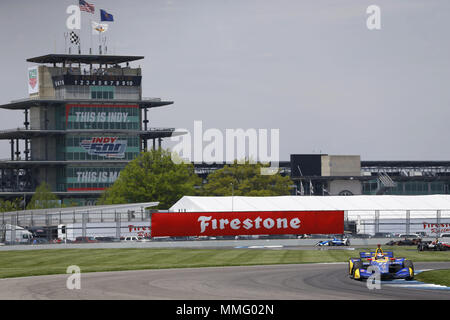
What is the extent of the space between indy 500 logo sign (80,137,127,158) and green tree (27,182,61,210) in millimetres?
10624

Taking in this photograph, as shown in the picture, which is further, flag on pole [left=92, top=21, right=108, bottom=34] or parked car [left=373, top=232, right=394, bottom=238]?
flag on pole [left=92, top=21, right=108, bottom=34]

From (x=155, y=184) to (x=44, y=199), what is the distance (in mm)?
23382

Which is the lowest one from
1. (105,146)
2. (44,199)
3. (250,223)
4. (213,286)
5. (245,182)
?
(44,199)

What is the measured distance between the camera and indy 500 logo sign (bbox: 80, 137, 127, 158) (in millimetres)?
146875

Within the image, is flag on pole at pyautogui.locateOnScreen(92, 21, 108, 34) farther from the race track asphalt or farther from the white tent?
the race track asphalt

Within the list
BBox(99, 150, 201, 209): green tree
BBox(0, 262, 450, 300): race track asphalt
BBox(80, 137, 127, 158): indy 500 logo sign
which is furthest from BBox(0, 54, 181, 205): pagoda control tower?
BBox(0, 262, 450, 300): race track asphalt

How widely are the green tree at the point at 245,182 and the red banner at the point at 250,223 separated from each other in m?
63.3

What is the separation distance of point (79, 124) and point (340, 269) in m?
113

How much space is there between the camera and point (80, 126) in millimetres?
146125

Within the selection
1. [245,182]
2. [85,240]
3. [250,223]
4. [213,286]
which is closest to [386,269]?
[213,286]

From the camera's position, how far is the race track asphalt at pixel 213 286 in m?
26.0

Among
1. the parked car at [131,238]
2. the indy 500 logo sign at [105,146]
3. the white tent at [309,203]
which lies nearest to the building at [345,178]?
the indy 500 logo sign at [105,146]

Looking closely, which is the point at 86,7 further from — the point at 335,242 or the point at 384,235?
the point at 335,242

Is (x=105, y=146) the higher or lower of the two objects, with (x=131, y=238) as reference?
higher
